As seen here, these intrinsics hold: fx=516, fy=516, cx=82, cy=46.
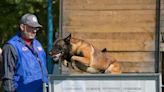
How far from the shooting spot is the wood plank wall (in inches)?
297

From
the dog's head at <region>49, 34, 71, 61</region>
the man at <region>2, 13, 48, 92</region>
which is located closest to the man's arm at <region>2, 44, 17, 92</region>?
the man at <region>2, 13, 48, 92</region>

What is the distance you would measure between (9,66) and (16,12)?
8327 mm

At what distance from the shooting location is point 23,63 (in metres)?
5.28

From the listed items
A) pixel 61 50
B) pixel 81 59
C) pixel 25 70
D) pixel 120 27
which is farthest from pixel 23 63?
pixel 120 27

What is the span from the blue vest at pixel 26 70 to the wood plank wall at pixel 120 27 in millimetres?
2295

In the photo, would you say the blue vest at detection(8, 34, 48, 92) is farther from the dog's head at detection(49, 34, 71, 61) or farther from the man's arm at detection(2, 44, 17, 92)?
the dog's head at detection(49, 34, 71, 61)

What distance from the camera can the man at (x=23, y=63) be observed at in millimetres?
5242

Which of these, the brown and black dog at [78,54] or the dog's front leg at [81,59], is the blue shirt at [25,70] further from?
the dog's front leg at [81,59]

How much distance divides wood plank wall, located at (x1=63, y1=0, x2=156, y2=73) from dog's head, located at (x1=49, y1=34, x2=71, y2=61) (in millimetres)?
1955

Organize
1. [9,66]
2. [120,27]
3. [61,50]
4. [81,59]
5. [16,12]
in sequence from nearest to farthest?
[9,66], [81,59], [61,50], [120,27], [16,12]

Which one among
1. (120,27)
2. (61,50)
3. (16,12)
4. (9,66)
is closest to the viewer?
(9,66)

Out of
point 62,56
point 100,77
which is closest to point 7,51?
point 62,56

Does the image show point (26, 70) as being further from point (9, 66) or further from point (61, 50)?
point (61, 50)

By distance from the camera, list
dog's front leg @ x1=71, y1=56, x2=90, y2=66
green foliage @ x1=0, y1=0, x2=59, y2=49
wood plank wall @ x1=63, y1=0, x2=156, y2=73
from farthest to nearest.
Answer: green foliage @ x1=0, y1=0, x2=59, y2=49, wood plank wall @ x1=63, y1=0, x2=156, y2=73, dog's front leg @ x1=71, y1=56, x2=90, y2=66
